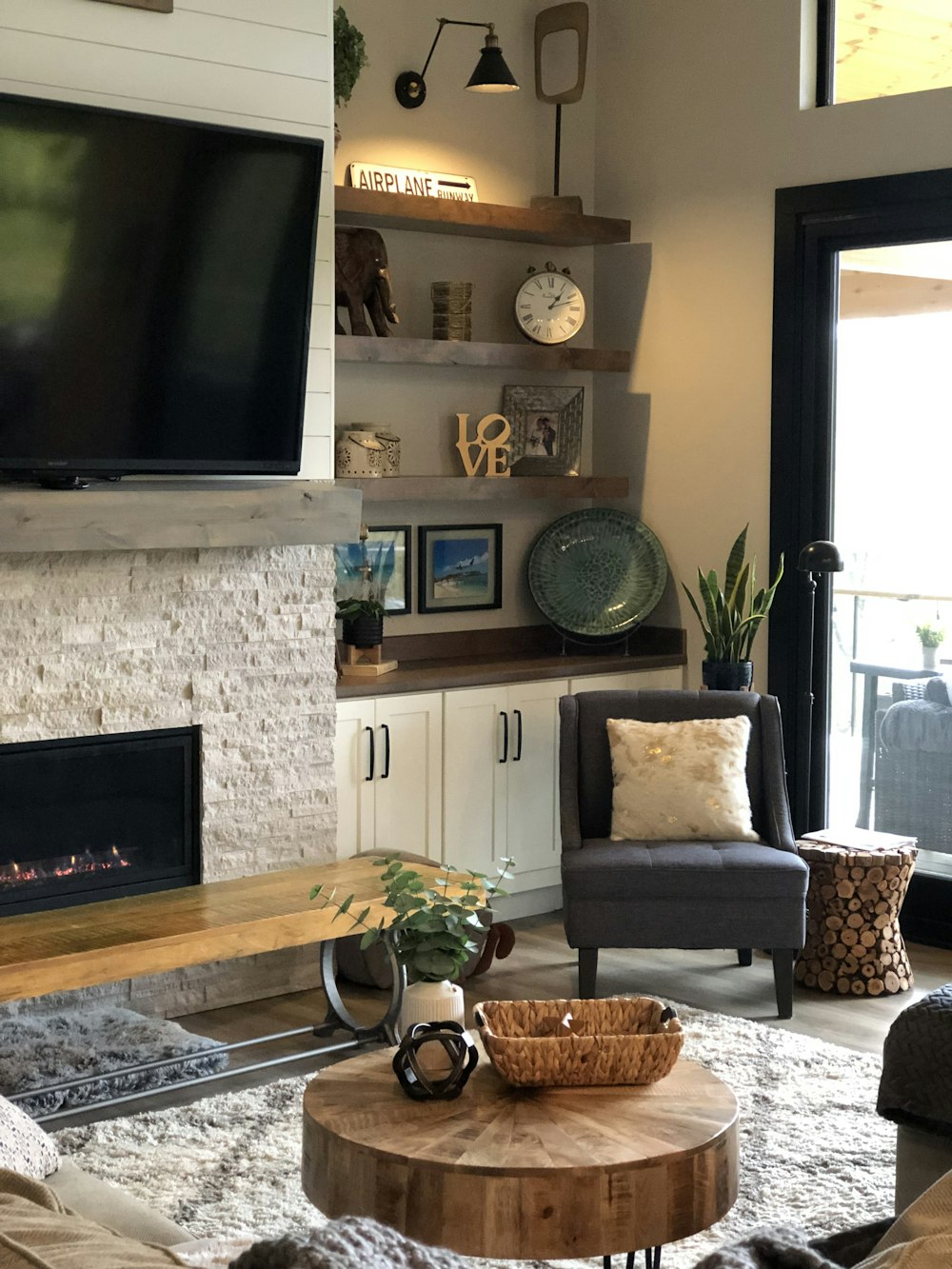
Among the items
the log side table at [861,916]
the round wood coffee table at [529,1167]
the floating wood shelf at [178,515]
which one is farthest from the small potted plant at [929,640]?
the round wood coffee table at [529,1167]

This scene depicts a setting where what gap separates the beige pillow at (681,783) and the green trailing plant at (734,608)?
0.44 m

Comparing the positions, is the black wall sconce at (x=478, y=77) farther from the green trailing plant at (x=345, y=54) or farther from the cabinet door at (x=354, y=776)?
the cabinet door at (x=354, y=776)

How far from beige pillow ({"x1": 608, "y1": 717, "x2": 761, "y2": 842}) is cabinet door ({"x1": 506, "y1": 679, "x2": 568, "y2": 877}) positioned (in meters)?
0.60

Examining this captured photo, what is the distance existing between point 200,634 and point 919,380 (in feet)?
8.12

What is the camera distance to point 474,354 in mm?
5590

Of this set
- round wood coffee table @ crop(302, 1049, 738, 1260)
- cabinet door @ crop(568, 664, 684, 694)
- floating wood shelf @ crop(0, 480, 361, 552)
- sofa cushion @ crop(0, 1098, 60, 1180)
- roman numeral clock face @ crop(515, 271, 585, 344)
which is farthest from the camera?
roman numeral clock face @ crop(515, 271, 585, 344)

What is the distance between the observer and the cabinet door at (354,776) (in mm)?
5004

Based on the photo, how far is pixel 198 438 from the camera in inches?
171

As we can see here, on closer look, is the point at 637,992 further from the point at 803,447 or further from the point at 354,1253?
the point at 354,1253

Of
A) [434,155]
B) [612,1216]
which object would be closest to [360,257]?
[434,155]

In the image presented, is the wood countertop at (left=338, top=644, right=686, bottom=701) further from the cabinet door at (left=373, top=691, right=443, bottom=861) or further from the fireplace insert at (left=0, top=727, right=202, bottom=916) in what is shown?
the fireplace insert at (left=0, top=727, right=202, bottom=916)

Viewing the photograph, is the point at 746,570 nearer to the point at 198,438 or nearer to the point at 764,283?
the point at 764,283

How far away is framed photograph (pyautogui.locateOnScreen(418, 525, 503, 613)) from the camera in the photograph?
19.0ft

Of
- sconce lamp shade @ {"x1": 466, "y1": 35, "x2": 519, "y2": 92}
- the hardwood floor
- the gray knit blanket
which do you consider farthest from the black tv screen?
the gray knit blanket
